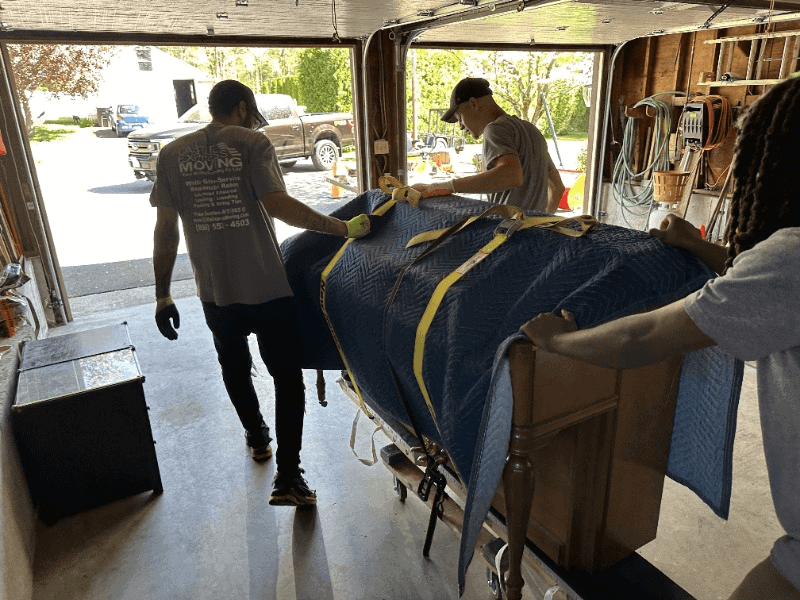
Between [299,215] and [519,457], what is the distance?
1311mm

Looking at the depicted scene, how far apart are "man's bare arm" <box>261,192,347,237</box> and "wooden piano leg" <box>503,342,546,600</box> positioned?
1.16 m

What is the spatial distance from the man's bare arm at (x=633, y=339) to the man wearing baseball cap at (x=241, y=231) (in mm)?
1205

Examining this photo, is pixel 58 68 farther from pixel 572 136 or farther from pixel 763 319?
pixel 572 136

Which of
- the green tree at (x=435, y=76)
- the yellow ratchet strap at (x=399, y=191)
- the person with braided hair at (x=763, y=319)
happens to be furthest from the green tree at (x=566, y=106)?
the person with braided hair at (x=763, y=319)

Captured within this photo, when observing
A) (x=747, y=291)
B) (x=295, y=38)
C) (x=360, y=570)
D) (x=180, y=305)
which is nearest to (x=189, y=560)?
(x=360, y=570)

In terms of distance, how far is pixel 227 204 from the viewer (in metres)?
2.30

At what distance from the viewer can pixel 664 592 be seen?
5.06ft

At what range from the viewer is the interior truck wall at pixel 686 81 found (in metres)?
5.73

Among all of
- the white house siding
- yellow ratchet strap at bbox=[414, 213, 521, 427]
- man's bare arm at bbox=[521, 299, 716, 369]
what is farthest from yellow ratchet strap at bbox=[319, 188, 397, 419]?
the white house siding

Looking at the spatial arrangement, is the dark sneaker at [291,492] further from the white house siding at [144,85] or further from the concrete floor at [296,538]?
the white house siding at [144,85]

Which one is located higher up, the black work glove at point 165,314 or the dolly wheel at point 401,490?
the black work glove at point 165,314

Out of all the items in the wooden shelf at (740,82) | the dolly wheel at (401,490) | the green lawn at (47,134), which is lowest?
the dolly wheel at (401,490)

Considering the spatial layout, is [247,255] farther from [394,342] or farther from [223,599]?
[223,599]

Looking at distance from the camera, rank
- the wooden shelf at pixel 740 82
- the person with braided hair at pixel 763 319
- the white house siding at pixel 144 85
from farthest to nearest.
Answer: the white house siding at pixel 144 85 → the wooden shelf at pixel 740 82 → the person with braided hair at pixel 763 319
